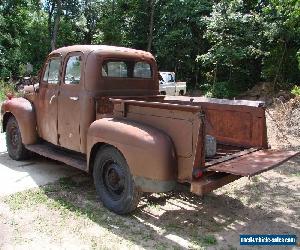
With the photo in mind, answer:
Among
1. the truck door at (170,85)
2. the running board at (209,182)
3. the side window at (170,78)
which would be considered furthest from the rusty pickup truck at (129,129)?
the side window at (170,78)

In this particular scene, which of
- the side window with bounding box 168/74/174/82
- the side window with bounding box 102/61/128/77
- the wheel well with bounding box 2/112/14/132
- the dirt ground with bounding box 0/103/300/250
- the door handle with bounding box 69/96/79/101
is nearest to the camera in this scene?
the dirt ground with bounding box 0/103/300/250

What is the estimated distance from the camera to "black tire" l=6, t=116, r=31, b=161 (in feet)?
24.3

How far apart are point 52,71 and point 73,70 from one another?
70cm

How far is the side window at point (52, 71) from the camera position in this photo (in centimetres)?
648

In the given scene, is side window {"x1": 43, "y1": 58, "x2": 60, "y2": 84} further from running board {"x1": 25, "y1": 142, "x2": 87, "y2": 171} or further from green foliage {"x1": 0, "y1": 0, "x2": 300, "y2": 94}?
green foliage {"x1": 0, "y1": 0, "x2": 300, "y2": 94}

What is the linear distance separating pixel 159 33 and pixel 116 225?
1951 centimetres

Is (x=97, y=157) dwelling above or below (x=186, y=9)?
below

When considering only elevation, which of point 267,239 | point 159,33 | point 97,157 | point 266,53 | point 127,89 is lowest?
point 267,239

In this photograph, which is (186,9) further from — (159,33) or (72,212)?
(72,212)

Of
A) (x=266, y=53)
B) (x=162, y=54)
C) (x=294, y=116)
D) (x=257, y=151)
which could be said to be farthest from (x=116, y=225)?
(x=162, y=54)

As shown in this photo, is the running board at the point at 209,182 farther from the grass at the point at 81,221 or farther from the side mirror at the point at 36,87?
the side mirror at the point at 36,87

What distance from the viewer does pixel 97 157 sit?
541cm

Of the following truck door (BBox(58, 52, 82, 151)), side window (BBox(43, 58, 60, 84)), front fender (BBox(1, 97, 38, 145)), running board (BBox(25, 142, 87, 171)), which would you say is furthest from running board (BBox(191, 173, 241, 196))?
front fender (BBox(1, 97, 38, 145))

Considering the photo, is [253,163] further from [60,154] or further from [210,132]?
[60,154]
